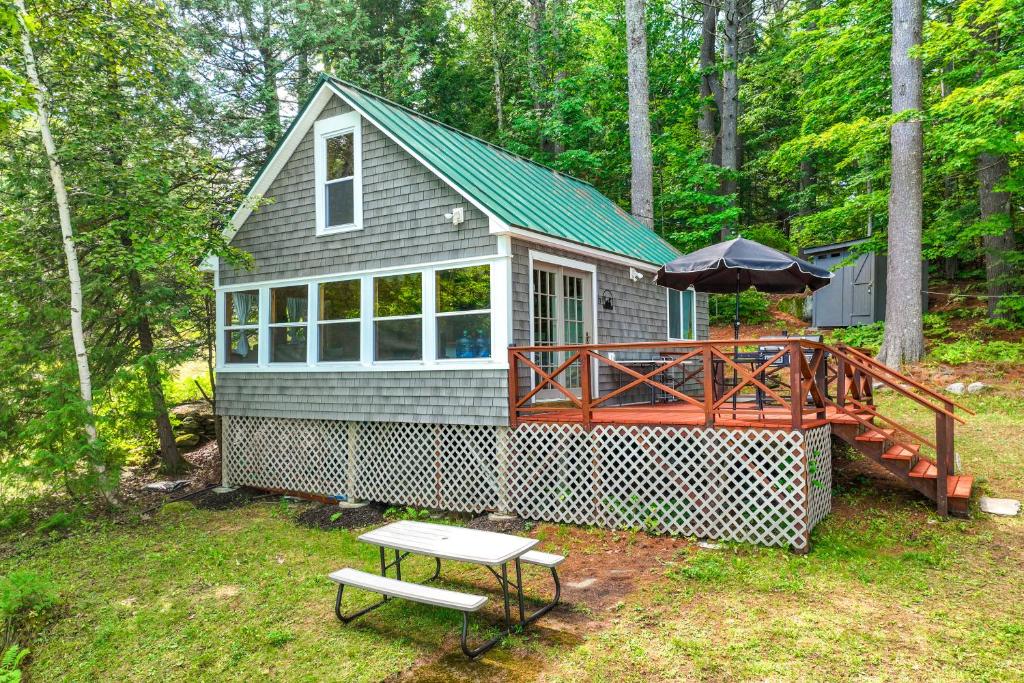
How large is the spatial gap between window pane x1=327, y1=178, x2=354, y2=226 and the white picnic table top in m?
5.23

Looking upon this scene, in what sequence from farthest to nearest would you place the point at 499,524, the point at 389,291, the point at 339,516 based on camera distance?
1. the point at 389,291
2. the point at 339,516
3. the point at 499,524

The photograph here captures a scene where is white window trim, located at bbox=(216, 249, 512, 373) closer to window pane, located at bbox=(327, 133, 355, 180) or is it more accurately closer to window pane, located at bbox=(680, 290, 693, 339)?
window pane, located at bbox=(327, 133, 355, 180)

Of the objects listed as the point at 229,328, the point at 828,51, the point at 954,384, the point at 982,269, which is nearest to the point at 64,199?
the point at 229,328

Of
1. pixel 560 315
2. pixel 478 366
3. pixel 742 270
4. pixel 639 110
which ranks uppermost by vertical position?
pixel 639 110

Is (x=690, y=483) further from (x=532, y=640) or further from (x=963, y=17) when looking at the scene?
(x=963, y=17)

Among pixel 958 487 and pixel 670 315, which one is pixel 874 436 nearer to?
pixel 958 487

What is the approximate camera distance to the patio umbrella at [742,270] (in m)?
7.14

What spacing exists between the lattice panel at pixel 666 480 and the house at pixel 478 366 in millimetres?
24

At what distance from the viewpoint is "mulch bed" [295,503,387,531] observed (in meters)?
8.15

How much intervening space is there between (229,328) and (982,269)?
18493 millimetres

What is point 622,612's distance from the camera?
16.3ft

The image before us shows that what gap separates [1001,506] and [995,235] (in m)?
9.96

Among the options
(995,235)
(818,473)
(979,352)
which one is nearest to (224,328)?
(818,473)

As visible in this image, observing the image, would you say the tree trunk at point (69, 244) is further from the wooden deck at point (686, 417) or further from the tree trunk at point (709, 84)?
the tree trunk at point (709, 84)
